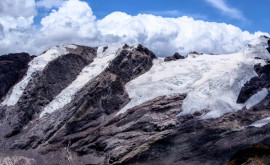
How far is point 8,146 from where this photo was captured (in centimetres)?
3984

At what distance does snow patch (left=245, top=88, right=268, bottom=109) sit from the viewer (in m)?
34.6

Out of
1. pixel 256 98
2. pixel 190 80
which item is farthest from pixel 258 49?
pixel 256 98

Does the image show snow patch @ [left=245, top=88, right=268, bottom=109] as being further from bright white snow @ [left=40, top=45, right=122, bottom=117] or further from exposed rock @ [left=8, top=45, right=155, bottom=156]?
bright white snow @ [left=40, top=45, right=122, bottom=117]

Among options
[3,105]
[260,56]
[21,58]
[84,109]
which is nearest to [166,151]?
[84,109]

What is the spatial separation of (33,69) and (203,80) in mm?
24177

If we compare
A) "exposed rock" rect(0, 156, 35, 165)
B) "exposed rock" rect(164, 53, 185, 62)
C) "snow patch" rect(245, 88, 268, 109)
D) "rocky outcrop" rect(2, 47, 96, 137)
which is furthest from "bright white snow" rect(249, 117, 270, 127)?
"rocky outcrop" rect(2, 47, 96, 137)

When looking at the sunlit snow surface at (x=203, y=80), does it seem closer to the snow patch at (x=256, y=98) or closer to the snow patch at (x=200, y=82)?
the snow patch at (x=200, y=82)

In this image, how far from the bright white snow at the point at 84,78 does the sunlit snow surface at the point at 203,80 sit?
6526 millimetres

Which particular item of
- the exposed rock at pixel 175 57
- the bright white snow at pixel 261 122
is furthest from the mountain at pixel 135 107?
the bright white snow at pixel 261 122

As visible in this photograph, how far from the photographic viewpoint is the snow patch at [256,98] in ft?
113

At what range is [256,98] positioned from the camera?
35.4m

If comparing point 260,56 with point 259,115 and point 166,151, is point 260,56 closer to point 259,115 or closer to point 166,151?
point 259,115

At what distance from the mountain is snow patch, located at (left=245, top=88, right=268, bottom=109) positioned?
0.09 meters

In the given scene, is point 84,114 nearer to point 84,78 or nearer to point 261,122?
point 84,78
